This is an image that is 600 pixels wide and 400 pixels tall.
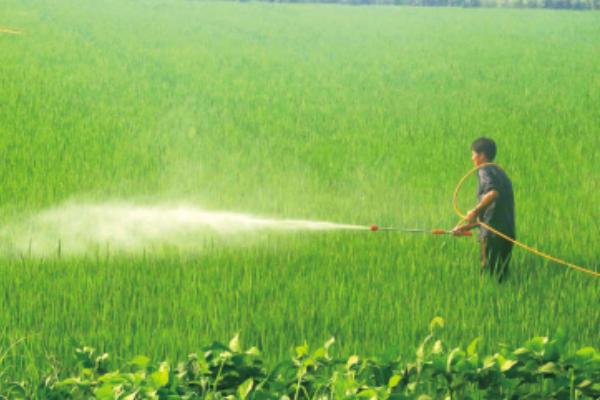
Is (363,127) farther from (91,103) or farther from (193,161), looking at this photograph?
(91,103)

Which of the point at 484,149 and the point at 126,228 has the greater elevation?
the point at 484,149

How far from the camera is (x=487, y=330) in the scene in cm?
508

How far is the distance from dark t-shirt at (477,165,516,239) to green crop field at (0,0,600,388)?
0.40 metres

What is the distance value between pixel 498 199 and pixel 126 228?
9.66ft

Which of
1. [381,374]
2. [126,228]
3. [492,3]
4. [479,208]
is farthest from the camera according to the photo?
[492,3]

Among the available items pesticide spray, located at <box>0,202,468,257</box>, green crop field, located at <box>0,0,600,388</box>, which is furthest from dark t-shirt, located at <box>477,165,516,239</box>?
pesticide spray, located at <box>0,202,468,257</box>

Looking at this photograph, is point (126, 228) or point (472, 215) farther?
point (126, 228)

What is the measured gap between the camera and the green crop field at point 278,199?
5.17 m

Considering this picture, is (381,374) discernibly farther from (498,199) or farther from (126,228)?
(126,228)

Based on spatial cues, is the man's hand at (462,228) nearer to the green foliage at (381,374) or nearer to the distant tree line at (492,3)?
the green foliage at (381,374)

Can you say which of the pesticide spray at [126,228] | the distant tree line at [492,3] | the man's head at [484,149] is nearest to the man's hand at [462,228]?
the man's head at [484,149]

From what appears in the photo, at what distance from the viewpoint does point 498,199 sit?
551 centimetres

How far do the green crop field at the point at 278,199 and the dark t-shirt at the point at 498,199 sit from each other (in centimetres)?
40

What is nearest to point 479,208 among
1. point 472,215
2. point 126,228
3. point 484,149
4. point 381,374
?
point 472,215
